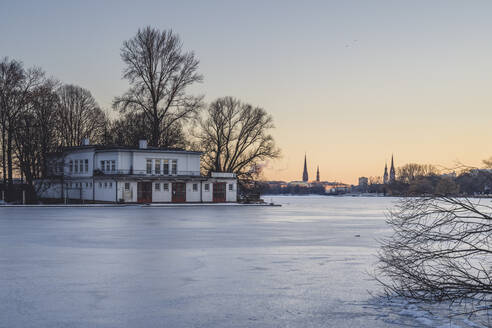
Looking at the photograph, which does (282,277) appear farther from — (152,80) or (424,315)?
(152,80)

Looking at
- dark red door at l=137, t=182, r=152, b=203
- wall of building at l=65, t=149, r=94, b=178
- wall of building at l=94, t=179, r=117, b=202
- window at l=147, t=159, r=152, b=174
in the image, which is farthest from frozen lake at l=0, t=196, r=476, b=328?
wall of building at l=65, t=149, r=94, b=178

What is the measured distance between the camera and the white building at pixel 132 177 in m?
69.8

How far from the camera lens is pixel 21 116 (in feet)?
215

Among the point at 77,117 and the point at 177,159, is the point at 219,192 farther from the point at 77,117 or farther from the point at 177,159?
the point at 77,117

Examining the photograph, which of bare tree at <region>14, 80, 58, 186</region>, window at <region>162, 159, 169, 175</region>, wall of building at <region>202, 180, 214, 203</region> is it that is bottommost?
wall of building at <region>202, 180, 214, 203</region>

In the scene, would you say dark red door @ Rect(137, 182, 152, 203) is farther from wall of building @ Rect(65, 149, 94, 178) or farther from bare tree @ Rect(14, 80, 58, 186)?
bare tree @ Rect(14, 80, 58, 186)

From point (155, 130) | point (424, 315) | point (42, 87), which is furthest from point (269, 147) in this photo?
point (424, 315)

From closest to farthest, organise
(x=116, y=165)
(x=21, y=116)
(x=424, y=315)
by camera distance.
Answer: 1. (x=424, y=315)
2. (x=21, y=116)
3. (x=116, y=165)

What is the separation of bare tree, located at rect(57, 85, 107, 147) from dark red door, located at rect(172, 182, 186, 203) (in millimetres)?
21098

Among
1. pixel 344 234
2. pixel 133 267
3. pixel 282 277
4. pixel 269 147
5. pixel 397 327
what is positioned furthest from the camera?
pixel 269 147

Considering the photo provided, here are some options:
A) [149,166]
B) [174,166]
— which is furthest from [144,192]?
[174,166]

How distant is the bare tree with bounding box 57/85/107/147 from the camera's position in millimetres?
85625

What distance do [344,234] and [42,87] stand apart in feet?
161

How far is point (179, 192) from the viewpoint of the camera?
73125mm
